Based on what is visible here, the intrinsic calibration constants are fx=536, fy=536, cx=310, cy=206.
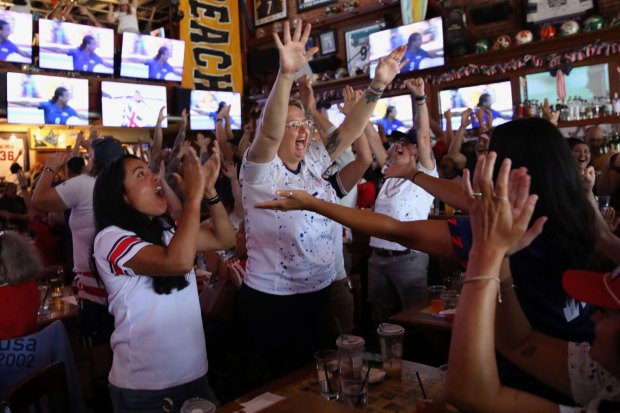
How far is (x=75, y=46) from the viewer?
8570 mm

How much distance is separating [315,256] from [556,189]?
1.19 metres

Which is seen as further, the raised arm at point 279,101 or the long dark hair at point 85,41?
the long dark hair at point 85,41

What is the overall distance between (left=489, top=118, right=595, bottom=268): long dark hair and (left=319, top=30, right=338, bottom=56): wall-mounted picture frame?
8.78 m

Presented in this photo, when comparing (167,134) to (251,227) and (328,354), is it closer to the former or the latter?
(251,227)

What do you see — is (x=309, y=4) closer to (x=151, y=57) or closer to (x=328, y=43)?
(x=328, y=43)

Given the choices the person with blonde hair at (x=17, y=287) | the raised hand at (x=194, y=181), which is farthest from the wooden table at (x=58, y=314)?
the raised hand at (x=194, y=181)

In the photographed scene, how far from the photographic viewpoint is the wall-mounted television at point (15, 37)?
7816mm

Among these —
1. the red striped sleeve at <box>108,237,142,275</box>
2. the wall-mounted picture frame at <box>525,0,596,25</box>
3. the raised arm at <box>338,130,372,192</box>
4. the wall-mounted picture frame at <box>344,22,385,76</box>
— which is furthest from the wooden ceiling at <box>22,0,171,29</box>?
the red striped sleeve at <box>108,237,142,275</box>

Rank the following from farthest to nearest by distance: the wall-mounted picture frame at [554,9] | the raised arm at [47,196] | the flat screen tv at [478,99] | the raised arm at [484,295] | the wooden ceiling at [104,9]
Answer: the wooden ceiling at [104,9] < the flat screen tv at [478,99] < the wall-mounted picture frame at [554,9] < the raised arm at [47,196] < the raised arm at [484,295]

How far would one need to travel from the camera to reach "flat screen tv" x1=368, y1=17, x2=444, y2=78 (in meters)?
7.88

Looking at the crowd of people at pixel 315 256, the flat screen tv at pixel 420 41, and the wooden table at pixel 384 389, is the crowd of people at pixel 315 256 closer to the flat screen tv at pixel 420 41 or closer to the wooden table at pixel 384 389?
the wooden table at pixel 384 389

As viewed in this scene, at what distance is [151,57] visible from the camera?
939 centimetres

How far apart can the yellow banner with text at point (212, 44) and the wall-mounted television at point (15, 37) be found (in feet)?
8.85

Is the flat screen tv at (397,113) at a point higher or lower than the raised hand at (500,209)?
higher
